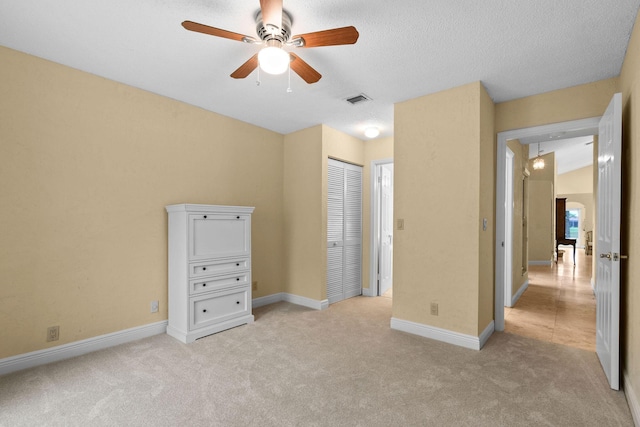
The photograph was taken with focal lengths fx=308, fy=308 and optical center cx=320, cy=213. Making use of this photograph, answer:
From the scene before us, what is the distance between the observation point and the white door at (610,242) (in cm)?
210

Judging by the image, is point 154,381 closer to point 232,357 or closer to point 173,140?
point 232,357

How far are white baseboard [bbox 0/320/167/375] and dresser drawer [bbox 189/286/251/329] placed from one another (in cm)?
46

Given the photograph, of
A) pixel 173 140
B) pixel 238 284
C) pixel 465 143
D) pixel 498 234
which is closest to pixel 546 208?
pixel 498 234

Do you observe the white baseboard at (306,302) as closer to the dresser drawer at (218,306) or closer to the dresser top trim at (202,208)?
the dresser drawer at (218,306)

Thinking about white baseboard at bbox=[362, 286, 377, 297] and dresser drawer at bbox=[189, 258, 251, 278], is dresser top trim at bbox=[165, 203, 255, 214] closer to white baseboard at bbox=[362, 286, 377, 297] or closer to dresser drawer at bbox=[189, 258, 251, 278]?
dresser drawer at bbox=[189, 258, 251, 278]

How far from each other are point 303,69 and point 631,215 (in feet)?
8.21

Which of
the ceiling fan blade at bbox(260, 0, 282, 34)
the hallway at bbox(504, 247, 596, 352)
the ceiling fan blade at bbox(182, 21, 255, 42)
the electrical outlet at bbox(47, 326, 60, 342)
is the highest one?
the ceiling fan blade at bbox(260, 0, 282, 34)

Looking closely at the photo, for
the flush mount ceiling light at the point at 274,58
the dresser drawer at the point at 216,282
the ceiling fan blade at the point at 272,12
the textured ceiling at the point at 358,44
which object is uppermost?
the textured ceiling at the point at 358,44

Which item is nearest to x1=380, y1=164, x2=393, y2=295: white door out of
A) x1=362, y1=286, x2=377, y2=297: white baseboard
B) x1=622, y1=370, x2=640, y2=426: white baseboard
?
x1=362, y1=286, x2=377, y2=297: white baseboard

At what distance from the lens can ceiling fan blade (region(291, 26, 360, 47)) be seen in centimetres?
173


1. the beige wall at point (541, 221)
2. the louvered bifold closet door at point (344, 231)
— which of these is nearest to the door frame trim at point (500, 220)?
the louvered bifold closet door at point (344, 231)

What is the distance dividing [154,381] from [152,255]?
1.33 metres

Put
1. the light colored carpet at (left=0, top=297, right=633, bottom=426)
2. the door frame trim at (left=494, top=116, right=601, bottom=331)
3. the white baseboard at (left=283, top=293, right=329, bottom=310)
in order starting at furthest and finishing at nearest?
the white baseboard at (left=283, top=293, right=329, bottom=310) < the door frame trim at (left=494, top=116, right=601, bottom=331) < the light colored carpet at (left=0, top=297, right=633, bottom=426)

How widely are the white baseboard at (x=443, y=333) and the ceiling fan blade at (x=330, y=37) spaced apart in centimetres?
272
